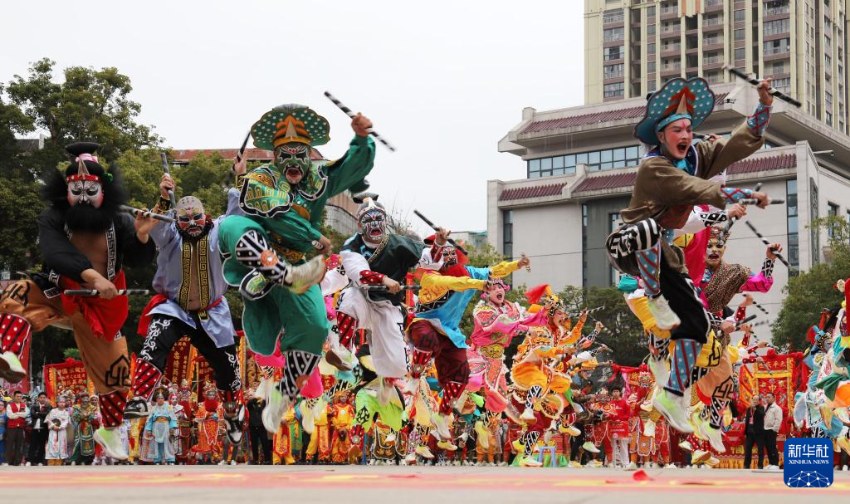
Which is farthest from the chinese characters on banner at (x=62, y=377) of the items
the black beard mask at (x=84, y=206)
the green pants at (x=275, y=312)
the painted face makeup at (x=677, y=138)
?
the painted face makeup at (x=677, y=138)

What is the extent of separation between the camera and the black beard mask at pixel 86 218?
9164 millimetres

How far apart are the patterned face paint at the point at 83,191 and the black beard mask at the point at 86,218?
0.12 feet

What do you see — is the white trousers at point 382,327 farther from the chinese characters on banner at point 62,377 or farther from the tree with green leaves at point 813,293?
the tree with green leaves at point 813,293

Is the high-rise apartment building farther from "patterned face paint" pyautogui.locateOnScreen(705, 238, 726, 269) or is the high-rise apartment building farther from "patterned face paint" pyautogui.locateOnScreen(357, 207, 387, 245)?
"patterned face paint" pyautogui.locateOnScreen(705, 238, 726, 269)

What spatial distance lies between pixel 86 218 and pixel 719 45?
298ft

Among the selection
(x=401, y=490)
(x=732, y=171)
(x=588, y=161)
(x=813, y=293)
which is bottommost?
(x=401, y=490)

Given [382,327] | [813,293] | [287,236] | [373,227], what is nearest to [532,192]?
[813,293]

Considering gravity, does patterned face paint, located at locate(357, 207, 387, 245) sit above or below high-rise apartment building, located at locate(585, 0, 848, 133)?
below

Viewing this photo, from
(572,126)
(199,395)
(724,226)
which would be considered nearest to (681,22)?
(572,126)

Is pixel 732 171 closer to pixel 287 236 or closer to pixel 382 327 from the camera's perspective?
pixel 382 327

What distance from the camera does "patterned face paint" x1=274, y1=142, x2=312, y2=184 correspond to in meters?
9.05

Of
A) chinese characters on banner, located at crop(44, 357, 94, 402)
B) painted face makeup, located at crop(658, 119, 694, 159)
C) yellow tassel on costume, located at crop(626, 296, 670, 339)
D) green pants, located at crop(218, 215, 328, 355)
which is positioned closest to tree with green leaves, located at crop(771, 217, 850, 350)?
chinese characters on banner, located at crop(44, 357, 94, 402)

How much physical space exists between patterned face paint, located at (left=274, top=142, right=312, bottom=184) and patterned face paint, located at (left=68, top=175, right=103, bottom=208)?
1.43 m

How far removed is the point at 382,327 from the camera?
39.9 feet
